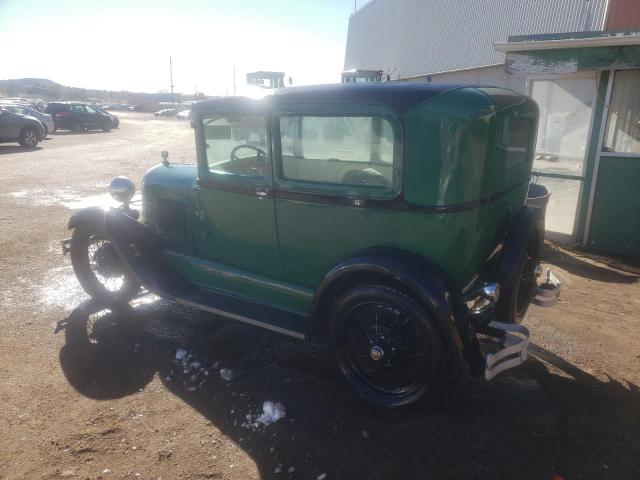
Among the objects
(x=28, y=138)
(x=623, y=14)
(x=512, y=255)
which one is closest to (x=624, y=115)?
(x=512, y=255)

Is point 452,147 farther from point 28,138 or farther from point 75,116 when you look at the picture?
point 75,116

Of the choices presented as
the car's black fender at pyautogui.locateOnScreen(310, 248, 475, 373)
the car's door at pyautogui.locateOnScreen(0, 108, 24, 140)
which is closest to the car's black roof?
the car's black fender at pyautogui.locateOnScreen(310, 248, 475, 373)

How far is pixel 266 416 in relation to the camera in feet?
8.94

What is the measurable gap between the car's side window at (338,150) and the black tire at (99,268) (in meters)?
1.96

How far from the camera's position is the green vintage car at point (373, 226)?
A: 97.9 inches

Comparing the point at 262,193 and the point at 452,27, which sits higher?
the point at 452,27

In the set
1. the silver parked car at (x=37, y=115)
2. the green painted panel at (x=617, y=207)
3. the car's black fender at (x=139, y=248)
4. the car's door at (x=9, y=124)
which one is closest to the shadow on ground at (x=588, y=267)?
the green painted panel at (x=617, y=207)

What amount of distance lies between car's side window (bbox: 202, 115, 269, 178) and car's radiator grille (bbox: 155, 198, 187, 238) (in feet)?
1.80

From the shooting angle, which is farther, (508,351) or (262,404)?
(262,404)

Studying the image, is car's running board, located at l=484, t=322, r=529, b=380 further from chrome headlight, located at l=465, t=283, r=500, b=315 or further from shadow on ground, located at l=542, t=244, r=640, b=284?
shadow on ground, located at l=542, t=244, r=640, b=284

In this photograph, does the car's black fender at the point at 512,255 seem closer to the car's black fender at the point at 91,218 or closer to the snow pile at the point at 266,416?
the snow pile at the point at 266,416

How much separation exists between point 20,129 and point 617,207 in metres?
17.5

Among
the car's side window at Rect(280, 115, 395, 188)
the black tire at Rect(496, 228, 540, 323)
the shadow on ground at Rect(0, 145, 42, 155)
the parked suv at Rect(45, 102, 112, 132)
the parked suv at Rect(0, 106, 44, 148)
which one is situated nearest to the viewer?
the car's side window at Rect(280, 115, 395, 188)

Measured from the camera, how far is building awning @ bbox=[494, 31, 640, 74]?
16.1ft
